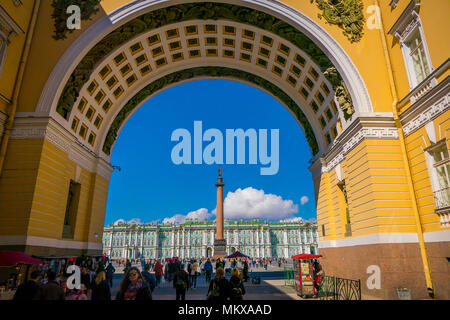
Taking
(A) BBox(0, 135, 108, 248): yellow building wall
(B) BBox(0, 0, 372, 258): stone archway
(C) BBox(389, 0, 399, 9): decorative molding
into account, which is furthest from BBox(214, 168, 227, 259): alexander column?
(C) BBox(389, 0, 399, 9): decorative molding

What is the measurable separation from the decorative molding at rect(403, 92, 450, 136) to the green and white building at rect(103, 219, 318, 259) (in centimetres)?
12965

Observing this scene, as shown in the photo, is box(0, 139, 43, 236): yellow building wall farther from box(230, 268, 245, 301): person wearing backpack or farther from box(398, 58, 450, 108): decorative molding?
box(398, 58, 450, 108): decorative molding

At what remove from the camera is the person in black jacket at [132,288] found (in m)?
5.43

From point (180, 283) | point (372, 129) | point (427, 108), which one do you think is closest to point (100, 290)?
point (180, 283)

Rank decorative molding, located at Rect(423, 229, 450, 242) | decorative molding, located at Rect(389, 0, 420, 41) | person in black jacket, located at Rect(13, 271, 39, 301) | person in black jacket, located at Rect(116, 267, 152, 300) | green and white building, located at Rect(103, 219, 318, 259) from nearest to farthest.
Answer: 1. person in black jacket, located at Rect(116, 267, 152, 300)
2. person in black jacket, located at Rect(13, 271, 39, 301)
3. decorative molding, located at Rect(423, 229, 450, 242)
4. decorative molding, located at Rect(389, 0, 420, 41)
5. green and white building, located at Rect(103, 219, 318, 259)

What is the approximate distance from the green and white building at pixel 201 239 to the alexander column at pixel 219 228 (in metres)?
79.8

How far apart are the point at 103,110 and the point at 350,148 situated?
55.2 feet

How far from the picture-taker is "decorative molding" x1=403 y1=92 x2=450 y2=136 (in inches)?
443

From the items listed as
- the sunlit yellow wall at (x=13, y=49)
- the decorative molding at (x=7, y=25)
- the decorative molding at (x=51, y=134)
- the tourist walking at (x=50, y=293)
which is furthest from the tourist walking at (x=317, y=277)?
the decorative molding at (x=7, y=25)

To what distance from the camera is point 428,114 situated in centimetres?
1223

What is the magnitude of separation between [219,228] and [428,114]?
1970 inches

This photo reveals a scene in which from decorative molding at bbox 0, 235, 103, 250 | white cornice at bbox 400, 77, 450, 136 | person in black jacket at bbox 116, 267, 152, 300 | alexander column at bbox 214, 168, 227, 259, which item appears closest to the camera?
person in black jacket at bbox 116, 267, 152, 300

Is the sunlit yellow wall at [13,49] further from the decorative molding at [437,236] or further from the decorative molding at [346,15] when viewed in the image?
the decorative molding at [437,236]

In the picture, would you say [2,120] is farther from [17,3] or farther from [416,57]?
[416,57]
